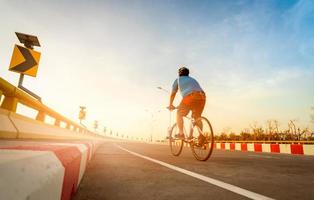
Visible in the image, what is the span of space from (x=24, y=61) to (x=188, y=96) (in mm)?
4659

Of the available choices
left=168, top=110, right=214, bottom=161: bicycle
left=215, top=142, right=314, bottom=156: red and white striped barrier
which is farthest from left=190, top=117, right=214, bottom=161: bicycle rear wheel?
left=215, top=142, right=314, bottom=156: red and white striped barrier

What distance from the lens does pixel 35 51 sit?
23.0 feet

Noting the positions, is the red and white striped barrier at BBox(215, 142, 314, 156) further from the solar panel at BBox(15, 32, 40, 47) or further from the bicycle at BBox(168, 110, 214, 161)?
the solar panel at BBox(15, 32, 40, 47)

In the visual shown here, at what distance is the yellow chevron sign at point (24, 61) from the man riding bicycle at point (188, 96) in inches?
161

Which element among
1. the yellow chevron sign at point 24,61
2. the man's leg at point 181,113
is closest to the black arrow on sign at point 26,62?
the yellow chevron sign at point 24,61

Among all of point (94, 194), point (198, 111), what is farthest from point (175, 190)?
point (198, 111)

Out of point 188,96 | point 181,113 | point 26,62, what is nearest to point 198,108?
point 188,96

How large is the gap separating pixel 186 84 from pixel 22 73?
4.61 m

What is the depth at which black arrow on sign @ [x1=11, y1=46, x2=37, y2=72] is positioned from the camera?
671 centimetres

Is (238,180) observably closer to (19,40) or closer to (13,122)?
(13,122)

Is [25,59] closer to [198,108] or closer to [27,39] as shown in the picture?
[27,39]

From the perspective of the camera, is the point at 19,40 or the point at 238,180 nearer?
the point at 238,180

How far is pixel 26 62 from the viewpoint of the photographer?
6812 millimetres

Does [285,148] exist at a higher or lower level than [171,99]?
lower
